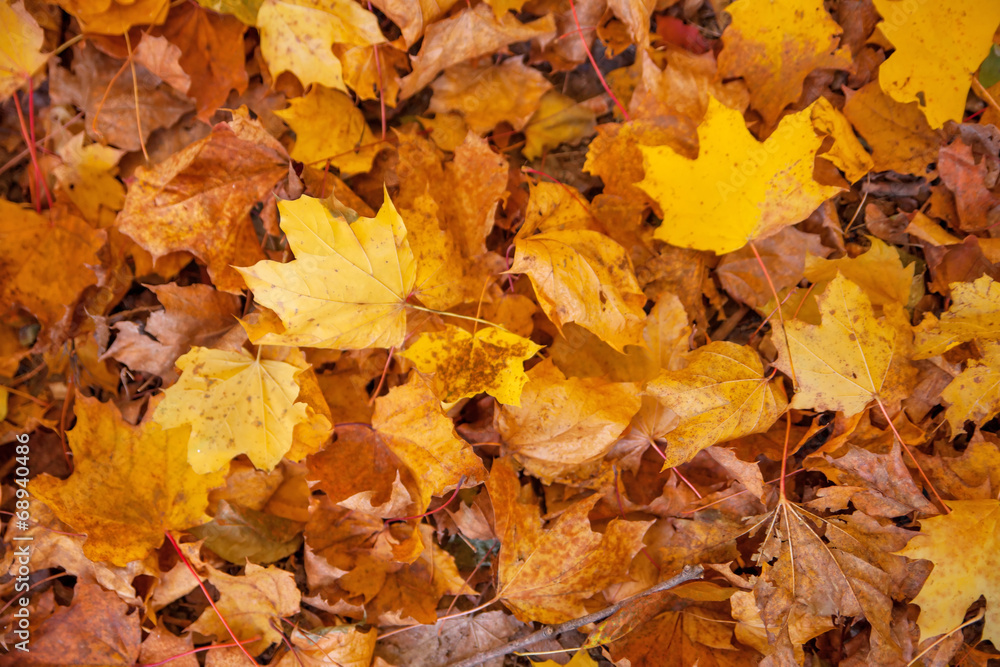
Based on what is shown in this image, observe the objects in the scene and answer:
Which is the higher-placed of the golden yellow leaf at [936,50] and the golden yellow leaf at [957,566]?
the golden yellow leaf at [936,50]

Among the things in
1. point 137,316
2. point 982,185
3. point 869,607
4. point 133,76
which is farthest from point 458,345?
point 982,185

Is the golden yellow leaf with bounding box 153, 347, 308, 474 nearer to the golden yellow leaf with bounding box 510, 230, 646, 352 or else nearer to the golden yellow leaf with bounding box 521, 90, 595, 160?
the golden yellow leaf with bounding box 510, 230, 646, 352

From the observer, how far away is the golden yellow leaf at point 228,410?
1406 mm

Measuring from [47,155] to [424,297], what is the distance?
3.99 ft

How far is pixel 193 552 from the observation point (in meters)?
1.47

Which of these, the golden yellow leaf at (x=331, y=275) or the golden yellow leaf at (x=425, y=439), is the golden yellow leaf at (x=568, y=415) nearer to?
the golden yellow leaf at (x=425, y=439)

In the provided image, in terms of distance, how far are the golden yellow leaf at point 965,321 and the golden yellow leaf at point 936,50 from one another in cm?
42

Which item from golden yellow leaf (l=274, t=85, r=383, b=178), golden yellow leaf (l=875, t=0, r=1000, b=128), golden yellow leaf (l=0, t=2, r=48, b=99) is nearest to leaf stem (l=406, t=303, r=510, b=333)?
golden yellow leaf (l=274, t=85, r=383, b=178)

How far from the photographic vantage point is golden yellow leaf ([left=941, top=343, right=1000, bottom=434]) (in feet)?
4.54

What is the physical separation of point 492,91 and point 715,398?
1032 millimetres

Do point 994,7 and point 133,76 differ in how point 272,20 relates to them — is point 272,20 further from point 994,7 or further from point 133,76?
point 994,7

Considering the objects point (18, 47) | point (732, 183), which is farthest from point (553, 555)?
point (18, 47)

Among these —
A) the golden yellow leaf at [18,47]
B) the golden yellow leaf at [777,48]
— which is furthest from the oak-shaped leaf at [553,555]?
the golden yellow leaf at [18,47]

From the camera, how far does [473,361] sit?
137 cm
